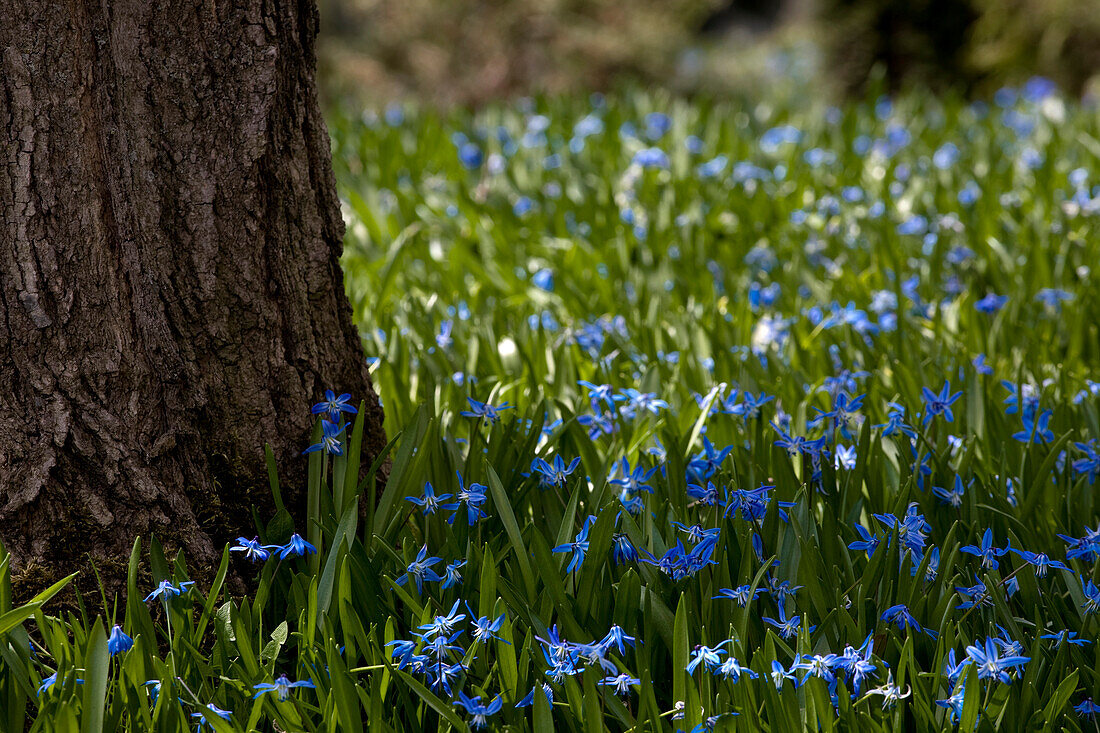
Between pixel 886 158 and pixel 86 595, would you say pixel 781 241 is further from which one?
pixel 86 595

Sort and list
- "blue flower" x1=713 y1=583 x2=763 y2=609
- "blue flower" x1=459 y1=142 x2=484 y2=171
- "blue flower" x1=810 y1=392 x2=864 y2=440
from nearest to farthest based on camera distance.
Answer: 1. "blue flower" x1=713 y1=583 x2=763 y2=609
2. "blue flower" x1=810 y1=392 x2=864 y2=440
3. "blue flower" x1=459 y1=142 x2=484 y2=171

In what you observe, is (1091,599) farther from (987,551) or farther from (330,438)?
(330,438)

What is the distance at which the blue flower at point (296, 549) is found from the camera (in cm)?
153

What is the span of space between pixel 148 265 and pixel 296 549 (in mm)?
512

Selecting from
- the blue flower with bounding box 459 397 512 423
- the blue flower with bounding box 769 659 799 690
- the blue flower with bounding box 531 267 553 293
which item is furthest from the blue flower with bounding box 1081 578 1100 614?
the blue flower with bounding box 531 267 553 293

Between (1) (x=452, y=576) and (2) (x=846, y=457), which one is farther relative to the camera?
(2) (x=846, y=457)

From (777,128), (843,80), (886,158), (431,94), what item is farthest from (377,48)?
(886,158)

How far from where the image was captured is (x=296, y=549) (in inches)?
61.5

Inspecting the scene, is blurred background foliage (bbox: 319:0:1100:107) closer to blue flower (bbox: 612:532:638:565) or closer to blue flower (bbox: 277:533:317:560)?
blue flower (bbox: 612:532:638:565)

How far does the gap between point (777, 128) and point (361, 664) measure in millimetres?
4342

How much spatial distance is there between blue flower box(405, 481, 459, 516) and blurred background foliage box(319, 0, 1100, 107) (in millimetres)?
6449

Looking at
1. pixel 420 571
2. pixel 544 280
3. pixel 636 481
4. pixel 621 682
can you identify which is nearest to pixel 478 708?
pixel 621 682

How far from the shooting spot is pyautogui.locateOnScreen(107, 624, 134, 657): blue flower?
53.9 inches

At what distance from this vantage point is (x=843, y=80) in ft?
29.0
